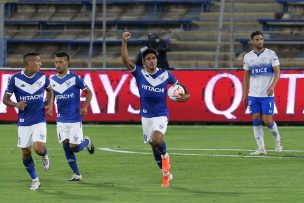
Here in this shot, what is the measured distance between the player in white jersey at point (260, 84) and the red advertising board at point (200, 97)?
292 inches

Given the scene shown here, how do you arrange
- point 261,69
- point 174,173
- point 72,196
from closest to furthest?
point 72,196 < point 174,173 < point 261,69

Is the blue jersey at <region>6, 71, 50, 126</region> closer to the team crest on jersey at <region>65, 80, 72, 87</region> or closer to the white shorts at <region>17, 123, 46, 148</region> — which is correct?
the white shorts at <region>17, 123, 46, 148</region>

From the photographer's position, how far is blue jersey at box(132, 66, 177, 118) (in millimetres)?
14625

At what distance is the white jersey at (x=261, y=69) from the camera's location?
1866 cm

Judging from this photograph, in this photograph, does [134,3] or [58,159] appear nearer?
[58,159]

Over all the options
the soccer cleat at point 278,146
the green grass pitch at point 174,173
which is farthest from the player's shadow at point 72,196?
the soccer cleat at point 278,146

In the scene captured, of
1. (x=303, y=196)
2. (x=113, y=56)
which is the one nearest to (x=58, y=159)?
(x=303, y=196)

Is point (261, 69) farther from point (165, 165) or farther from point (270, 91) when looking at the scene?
point (165, 165)

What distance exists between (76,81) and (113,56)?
20722 millimetres

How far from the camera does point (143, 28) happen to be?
3784 centimetres

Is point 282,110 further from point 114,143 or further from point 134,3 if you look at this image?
point 134,3

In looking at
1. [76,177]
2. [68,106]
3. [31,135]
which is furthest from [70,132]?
[31,135]

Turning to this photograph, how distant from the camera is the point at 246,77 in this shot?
18984 millimetres

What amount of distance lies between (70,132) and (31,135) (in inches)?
44.6
